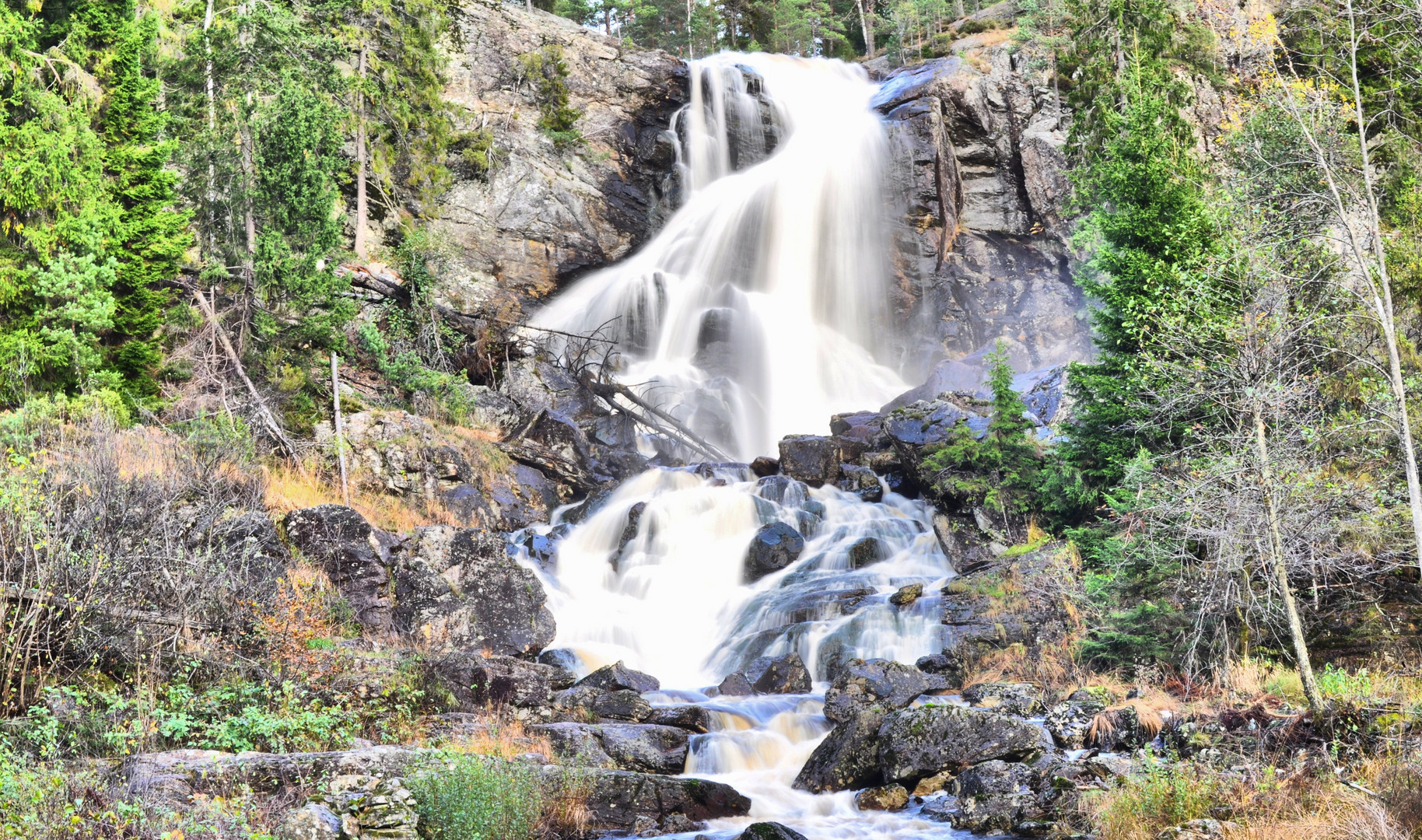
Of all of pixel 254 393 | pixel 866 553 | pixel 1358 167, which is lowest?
pixel 866 553

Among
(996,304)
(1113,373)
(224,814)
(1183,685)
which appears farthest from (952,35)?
(224,814)

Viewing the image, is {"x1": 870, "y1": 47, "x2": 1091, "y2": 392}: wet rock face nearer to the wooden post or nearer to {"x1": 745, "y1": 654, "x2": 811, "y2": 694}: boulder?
{"x1": 745, "y1": 654, "x2": 811, "y2": 694}: boulder

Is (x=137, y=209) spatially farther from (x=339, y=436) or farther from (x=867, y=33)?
(x=867, y=33)

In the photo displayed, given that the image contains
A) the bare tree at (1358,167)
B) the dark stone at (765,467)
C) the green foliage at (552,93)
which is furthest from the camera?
the green foliage at (552,93)

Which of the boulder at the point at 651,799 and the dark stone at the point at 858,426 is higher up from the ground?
the dark stone at the point at 858,426

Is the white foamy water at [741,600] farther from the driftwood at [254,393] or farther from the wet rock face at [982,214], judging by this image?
the wet rock face at [982,214]

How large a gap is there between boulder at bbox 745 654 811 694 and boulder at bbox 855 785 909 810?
3995 millimetres

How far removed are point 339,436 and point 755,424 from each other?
13.5 metres

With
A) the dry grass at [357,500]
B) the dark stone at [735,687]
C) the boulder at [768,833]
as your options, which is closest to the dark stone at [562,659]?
the dark stone at [735,687]

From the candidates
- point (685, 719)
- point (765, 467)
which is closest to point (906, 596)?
point (685, 719)

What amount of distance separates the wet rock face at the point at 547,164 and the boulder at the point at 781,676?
18.9 meters

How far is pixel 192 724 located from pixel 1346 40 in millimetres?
14542

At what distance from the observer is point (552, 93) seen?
35250 mm

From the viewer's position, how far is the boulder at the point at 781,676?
49.4 feet
